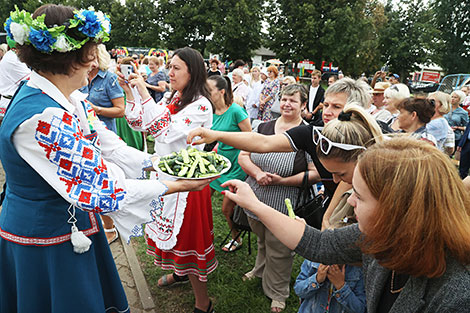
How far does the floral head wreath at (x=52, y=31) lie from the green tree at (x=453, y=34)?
4834 cm

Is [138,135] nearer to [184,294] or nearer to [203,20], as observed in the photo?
[184,294]

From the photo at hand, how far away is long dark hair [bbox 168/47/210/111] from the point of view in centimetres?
306

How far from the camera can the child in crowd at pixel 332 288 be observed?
6.48ft

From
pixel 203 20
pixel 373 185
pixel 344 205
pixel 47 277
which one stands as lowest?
pixel 47 277

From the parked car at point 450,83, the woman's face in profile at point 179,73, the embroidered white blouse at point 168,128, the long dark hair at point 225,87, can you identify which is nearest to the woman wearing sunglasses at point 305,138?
the embroidered white blouse at point 168,128

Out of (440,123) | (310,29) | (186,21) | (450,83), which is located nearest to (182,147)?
(440,123)

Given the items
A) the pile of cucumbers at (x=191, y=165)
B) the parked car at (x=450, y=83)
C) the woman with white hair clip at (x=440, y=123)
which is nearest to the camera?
the pile of cucumbers at (x=191, y=165)

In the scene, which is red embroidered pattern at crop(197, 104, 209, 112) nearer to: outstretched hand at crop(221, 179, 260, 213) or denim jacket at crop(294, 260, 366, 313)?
outstretched hand at crop(221, 179, 260, 213)

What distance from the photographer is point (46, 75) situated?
1691 millimetres

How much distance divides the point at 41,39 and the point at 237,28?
37.2m

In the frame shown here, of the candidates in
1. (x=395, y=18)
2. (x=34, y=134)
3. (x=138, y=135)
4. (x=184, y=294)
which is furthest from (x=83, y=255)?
(x=395, y=18)

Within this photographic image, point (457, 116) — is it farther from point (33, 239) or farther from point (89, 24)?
point (33, 239)

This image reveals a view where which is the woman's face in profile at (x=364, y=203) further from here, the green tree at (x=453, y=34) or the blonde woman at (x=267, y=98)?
the green tree at (x=453, y=34)

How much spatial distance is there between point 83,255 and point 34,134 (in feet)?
2.46
